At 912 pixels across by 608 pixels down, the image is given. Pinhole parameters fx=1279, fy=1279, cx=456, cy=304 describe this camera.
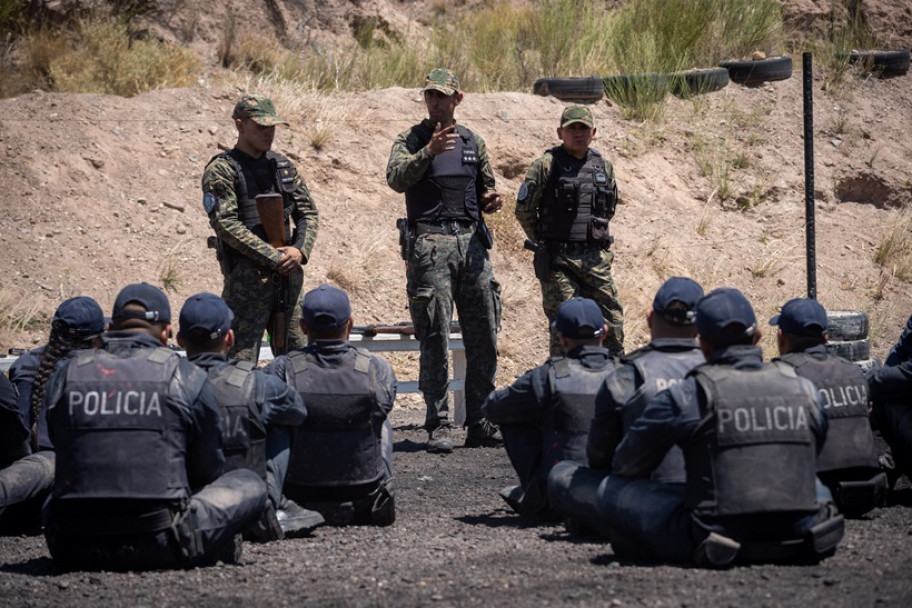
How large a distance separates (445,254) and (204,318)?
10.5ft

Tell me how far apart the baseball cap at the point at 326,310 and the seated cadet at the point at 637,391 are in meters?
1.41

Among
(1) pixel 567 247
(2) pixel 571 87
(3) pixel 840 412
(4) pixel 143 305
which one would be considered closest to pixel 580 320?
(3) pixel 840 412

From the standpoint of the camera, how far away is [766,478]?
17.5ft

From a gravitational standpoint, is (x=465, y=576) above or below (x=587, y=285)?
below

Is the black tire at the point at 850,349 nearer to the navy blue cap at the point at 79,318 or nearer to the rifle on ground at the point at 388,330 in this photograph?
the rifle on ground at the point at 388,330

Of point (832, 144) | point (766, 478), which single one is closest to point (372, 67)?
point (832, 144)

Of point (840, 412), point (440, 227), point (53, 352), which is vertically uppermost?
point (440, 227)

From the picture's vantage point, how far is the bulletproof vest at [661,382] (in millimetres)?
5719

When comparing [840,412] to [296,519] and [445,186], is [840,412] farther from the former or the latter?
[445,186]

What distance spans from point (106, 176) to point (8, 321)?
2585mm

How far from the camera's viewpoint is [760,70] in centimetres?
1748

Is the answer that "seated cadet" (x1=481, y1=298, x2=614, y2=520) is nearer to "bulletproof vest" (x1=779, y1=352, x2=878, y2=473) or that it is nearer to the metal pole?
"bulletproof vest" (x1=779, y1=352, x2=878, y2=473)

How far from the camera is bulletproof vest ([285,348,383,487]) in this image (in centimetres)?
666

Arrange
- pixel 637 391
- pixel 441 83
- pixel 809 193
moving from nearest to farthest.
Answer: pixel 637 391, pixel 441 83, pixel 809 193
